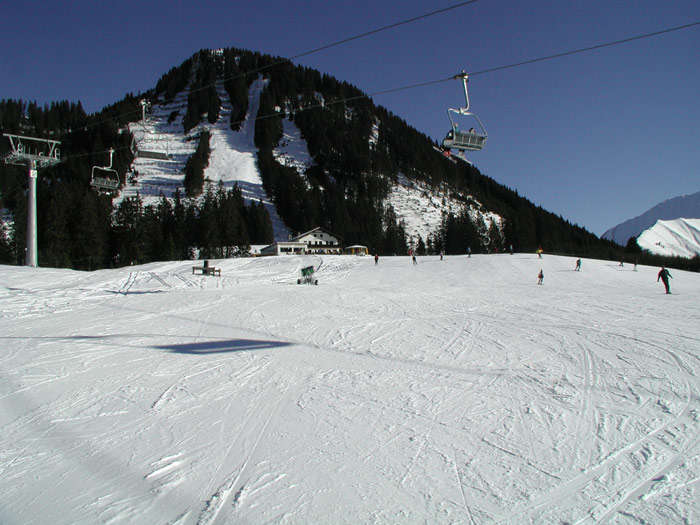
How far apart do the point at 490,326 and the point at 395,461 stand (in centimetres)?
823

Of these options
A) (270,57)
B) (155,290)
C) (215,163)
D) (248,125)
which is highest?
(270,57)

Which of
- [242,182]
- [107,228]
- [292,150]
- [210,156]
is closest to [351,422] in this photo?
[107,228]

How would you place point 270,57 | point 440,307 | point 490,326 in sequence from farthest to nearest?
1. point 270,57
2. point 440,307
3. point 490,326

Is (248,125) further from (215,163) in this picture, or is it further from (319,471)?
(319,471)

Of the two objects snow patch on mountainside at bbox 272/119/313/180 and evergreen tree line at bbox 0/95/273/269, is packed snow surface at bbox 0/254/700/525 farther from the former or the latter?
snow patch on mountainside at bbox 272/119/313/180

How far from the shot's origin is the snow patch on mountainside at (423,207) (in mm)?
116625

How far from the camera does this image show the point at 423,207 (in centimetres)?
12812

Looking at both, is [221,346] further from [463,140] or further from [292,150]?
[292,150]

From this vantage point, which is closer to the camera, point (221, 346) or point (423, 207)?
point (221, 346)

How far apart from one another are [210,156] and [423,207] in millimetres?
69233

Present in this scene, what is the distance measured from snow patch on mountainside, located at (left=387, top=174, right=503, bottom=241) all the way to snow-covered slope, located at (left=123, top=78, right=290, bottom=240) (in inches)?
1463

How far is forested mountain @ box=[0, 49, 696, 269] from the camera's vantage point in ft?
197

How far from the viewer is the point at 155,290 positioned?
21172mm

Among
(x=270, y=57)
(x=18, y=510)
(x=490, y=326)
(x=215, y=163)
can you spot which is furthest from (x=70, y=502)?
(x=270, y=57)
